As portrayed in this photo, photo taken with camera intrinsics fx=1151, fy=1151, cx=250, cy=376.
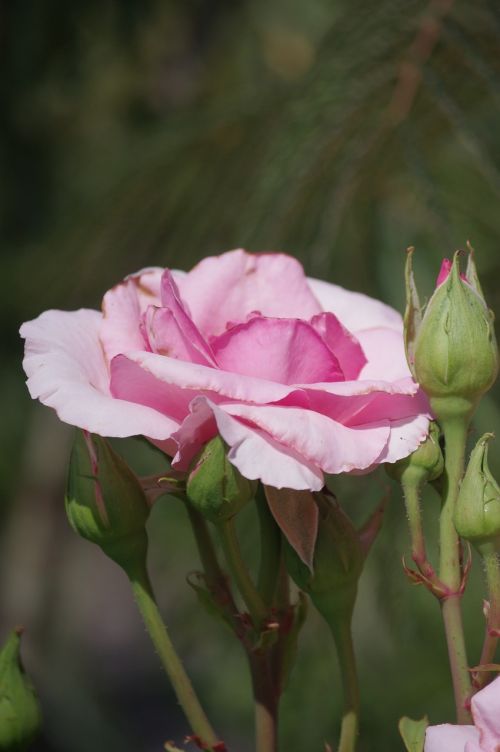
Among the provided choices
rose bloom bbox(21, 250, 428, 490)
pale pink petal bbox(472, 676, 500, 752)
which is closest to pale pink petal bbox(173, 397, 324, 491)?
rose bloom bbox(21, 250, 428, 490)

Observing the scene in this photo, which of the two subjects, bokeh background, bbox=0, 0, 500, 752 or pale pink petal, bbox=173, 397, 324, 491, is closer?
pale pink petal, bbox=173, 397, 324, 491

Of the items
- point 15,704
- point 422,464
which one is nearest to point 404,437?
point 422,464

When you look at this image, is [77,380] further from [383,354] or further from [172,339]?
[383,354]

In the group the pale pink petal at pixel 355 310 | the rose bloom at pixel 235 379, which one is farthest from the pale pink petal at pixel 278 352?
the pale pink petal at pixel 355 310

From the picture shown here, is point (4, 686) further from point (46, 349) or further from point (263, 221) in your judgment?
point (263, 221)

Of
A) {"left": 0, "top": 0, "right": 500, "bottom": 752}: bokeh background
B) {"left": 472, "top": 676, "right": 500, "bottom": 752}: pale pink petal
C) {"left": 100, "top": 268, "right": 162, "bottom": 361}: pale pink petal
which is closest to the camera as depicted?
{"left": 472, "top": 676, "right": 500, "bottom": 752}: pale pink petal

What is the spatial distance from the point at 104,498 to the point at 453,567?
6.4 inches

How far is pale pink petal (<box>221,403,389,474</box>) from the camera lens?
0.49 m

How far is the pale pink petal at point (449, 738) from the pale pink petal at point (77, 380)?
167mm

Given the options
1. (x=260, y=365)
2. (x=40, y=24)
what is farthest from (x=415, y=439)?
(x=40, y=24)

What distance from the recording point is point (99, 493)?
0.53 m

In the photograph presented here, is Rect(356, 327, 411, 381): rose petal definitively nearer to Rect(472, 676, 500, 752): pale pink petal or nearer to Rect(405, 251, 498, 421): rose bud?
Rect(405, 251, 498, 421): rose bud

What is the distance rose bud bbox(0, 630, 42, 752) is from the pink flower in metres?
0.21

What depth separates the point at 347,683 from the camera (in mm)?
539
